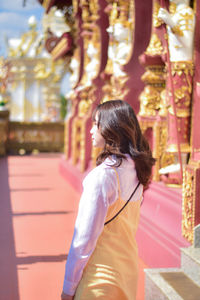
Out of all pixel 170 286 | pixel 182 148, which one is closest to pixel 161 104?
pixel 182 148

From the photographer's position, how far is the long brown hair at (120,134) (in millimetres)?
1508

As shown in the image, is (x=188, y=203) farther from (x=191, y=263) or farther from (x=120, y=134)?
(x=120, y=134)

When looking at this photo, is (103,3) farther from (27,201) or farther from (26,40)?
(26,40)

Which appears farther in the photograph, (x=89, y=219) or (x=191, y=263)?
(x=191, y=263)

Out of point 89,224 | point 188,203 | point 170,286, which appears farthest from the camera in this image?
point 188,203

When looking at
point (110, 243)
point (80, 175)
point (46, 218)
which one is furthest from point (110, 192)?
point (80, 175)

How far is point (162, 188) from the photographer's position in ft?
11.5

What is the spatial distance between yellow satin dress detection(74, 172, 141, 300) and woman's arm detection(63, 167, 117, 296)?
4cm

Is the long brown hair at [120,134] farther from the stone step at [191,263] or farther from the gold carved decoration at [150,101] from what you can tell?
the gold carved decoration at [150,101]

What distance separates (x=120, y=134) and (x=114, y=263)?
44 cm

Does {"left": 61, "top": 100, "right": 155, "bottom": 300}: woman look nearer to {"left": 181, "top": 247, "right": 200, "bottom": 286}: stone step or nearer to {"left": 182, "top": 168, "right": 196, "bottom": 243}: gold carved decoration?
{"left": 181, "top": 247, "right": 200, "bottom": 286}: stone step

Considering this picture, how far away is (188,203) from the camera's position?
2.50 metres

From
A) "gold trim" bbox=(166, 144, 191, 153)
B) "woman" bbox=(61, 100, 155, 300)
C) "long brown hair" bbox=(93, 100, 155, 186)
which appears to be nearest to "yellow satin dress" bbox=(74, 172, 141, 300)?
"woman" bbox=(61, 100, 155, 300)

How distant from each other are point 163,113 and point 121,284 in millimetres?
2624
